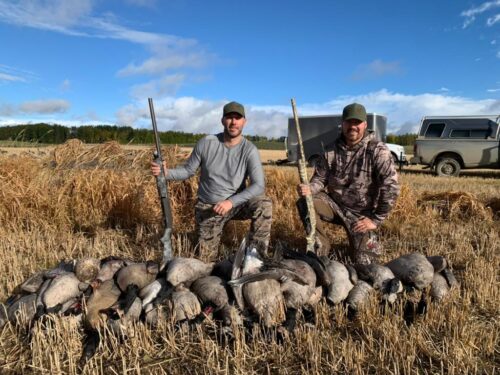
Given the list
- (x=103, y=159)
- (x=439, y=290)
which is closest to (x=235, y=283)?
(x=439, y=290)

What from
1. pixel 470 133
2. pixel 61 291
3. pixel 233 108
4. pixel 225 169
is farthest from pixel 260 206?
pixel 470 133

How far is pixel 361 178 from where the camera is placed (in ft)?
14.0

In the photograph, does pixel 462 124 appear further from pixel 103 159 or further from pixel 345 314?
pixel 345 314

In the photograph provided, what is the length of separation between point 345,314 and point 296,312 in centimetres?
36

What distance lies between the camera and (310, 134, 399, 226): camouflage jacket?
411cm

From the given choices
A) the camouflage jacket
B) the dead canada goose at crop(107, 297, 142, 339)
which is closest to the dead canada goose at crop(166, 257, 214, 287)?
the dead canada goose at crop(107, 297, 142, 339)

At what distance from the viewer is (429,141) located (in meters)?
14.3

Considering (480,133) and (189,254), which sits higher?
(480,133)

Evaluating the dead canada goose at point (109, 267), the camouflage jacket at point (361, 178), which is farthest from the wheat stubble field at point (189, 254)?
the camouflage jacket at point (361, 178)

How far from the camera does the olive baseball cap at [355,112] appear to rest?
13.0 feet

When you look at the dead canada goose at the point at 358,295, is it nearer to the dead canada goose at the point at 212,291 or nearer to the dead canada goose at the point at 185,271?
the dead canada goose at the point at 212,291

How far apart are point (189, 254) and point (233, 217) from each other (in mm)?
595

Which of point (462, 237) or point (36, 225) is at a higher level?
point (36, 225)

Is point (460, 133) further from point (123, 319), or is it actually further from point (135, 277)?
point (123, 319)
